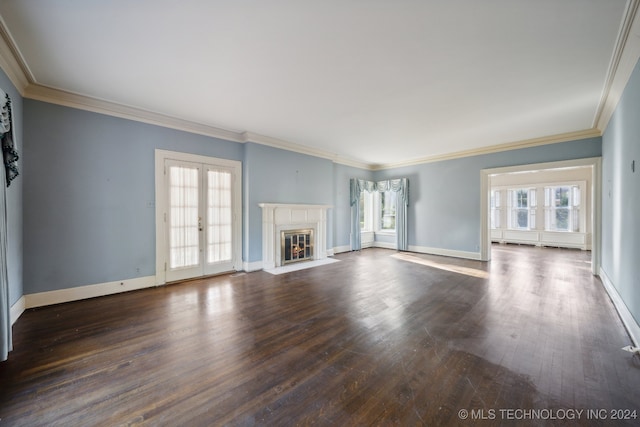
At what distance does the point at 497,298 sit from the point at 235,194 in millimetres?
4750

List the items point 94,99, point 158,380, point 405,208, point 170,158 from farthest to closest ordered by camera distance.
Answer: point 405,208, point 170,158, point 94,99, point 158,380

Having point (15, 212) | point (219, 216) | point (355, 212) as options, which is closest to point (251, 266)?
point (219, 216)

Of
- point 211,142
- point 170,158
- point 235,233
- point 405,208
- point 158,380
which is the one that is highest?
point 211,142

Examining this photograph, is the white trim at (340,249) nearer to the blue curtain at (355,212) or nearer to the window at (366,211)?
the blue curtain at (355,212)

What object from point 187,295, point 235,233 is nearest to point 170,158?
point 235,233

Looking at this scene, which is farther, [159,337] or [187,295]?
[187,295]

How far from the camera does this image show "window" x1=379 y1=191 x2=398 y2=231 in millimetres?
8297

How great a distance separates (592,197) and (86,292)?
8.49m

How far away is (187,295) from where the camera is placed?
147 inches

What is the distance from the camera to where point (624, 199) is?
300 cm

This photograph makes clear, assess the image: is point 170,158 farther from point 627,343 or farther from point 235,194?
point 627,343

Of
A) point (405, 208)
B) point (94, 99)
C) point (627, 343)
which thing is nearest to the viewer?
point (627, 343)

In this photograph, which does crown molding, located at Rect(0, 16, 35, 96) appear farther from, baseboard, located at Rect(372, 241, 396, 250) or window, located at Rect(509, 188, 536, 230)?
window, located at Rect(509, 188, 536, 230)

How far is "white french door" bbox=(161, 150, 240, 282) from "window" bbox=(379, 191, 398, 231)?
509cm
